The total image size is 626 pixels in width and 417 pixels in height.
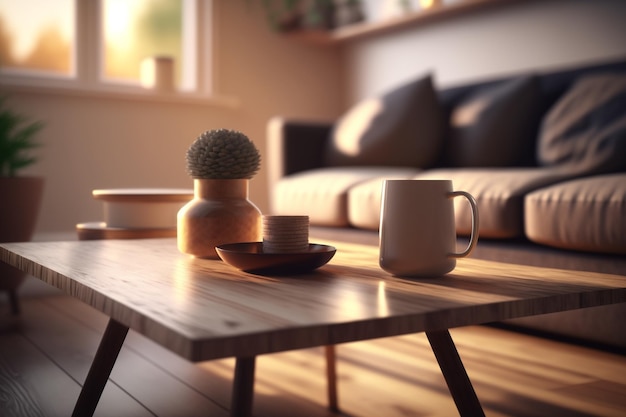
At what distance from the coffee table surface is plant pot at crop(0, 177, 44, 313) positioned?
127cm

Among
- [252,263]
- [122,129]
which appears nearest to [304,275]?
[252,263]

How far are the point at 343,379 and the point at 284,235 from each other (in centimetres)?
70

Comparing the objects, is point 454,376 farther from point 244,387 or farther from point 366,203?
point 366,203

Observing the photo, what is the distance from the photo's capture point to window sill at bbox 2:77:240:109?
2998mm

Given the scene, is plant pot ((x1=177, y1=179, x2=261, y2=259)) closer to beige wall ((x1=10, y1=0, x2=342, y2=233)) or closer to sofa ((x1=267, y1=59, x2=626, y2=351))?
sofa ((x1=267, y1=59, x2=626, y2=351))

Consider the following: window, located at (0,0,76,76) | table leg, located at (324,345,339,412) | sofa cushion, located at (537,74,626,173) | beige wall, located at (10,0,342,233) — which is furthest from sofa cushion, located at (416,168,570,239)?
window, located at (0,0,76,76)

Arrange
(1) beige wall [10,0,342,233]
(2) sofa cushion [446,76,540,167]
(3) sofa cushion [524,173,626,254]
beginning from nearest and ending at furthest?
(3) sofa cushion [524,173,626,254] → (2) sofa cushion [446,76,540,167] → (1) beige wall [10,0,342,233]

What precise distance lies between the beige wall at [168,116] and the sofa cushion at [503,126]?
1.42 metres

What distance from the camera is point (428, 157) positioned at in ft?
9.00

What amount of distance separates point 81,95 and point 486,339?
216 cm

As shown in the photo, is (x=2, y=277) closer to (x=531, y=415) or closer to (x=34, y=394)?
(x=34, y=394)

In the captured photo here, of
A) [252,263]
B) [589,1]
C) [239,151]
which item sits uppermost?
[589,1]

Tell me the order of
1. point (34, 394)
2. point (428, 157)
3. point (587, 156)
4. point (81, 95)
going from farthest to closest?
1. point (81, 95)
2. point (428, 157)
3. point (587, 156)
4. point (34, 394)

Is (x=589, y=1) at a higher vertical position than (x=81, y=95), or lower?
higher
